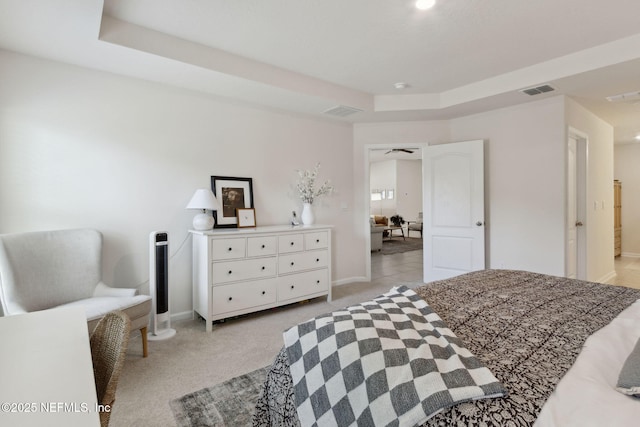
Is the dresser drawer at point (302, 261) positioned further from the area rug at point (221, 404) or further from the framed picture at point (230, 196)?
the area rug at point (221, 404)

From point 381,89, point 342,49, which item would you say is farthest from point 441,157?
point 342,49

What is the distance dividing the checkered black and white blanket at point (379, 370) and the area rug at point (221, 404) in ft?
2.34

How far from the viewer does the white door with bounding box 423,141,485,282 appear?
13.8 ft

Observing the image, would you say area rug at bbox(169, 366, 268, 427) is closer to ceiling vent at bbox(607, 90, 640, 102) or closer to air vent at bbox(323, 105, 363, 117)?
air vent at bbox(323, 105, 363, 117)

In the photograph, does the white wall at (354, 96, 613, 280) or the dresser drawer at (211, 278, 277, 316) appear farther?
the white wall at (354, 96, 613, 280)

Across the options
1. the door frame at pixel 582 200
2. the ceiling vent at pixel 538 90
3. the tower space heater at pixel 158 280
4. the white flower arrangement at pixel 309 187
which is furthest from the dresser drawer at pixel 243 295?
the door frame at pixel 582 200

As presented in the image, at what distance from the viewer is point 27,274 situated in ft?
7.54

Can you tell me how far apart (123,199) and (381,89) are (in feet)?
9.98

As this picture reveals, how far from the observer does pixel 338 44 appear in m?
2.81

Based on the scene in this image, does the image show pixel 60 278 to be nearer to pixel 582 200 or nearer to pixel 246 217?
pixel 246 217

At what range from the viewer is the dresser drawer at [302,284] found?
11.5ft

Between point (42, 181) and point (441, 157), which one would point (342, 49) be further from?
point (42, 181)

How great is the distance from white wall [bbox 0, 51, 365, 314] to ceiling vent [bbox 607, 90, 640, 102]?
149 inches

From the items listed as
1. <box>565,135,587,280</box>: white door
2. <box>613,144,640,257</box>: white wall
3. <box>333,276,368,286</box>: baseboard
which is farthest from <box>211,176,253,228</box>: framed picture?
<box>613,144,640,257</box>: white wall
